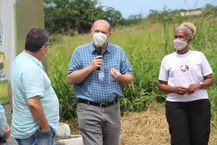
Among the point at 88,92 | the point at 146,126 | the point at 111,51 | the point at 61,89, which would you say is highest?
the point at 111,51

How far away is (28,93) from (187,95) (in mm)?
1936

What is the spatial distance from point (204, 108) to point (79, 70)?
1408 millimetres

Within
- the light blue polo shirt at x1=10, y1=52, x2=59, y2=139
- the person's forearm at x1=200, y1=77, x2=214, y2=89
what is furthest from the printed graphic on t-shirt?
the light blue polo shirt at x1=10, y1=52, x2=59, y2=139

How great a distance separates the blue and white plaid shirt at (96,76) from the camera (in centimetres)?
470

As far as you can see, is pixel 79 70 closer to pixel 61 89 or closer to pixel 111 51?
pixel 111 51

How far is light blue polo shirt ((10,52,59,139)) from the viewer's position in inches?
149

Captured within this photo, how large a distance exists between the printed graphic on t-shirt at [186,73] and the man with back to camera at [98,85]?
59cm

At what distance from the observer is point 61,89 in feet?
25.9

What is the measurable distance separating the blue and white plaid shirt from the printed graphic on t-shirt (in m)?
0.60

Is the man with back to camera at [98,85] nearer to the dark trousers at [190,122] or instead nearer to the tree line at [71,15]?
the dark trousers at [190,122]

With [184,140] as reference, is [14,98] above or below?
above

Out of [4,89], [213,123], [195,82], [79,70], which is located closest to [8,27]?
[4,89]

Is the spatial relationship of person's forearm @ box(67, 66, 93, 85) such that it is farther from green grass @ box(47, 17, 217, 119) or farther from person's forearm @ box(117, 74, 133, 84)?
green grass @ box(47, 17, 217, 119)

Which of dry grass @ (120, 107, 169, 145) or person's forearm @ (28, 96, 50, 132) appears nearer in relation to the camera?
person's forearm @ (28, 96, 50, 132)
